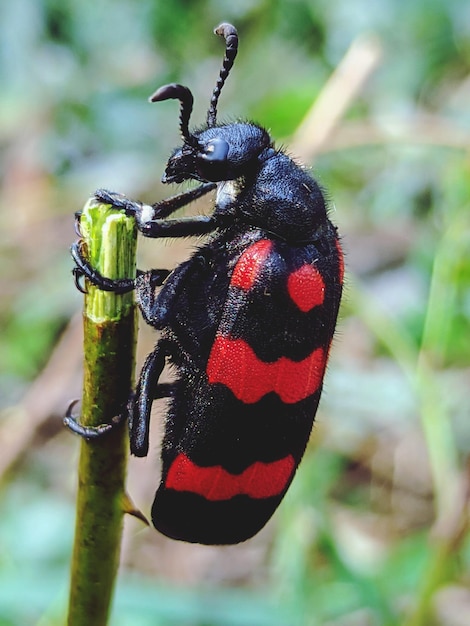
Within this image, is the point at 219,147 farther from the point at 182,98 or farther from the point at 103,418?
the point at 103,418

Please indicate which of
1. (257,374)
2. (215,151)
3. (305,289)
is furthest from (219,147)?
(257,374)

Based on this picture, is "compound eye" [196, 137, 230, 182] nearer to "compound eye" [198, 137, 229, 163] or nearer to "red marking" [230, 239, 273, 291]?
"compound eye" [198, 137, 229, 163]

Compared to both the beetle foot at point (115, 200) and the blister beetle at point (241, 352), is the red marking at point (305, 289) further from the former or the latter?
the beetle foot at point (115, 200)

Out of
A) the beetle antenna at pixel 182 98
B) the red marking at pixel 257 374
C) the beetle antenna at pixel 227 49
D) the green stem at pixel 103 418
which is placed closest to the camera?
the green stem at pixel 103 418

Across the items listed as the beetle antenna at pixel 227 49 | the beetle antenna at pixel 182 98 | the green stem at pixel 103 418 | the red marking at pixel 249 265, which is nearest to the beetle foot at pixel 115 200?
the green stem at pixel 103 418

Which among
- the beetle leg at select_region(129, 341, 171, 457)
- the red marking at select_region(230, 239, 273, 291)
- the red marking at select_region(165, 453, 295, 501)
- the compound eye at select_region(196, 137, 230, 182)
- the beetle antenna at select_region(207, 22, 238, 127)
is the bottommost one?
the red marking at select_region(165, 453, 295, 501)

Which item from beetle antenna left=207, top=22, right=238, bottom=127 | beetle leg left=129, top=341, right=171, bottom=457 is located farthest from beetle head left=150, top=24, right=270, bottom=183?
beetle leg left=129, top=341, right=171, bottom=457

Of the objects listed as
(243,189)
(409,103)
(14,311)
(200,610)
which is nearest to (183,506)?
(243,189)
